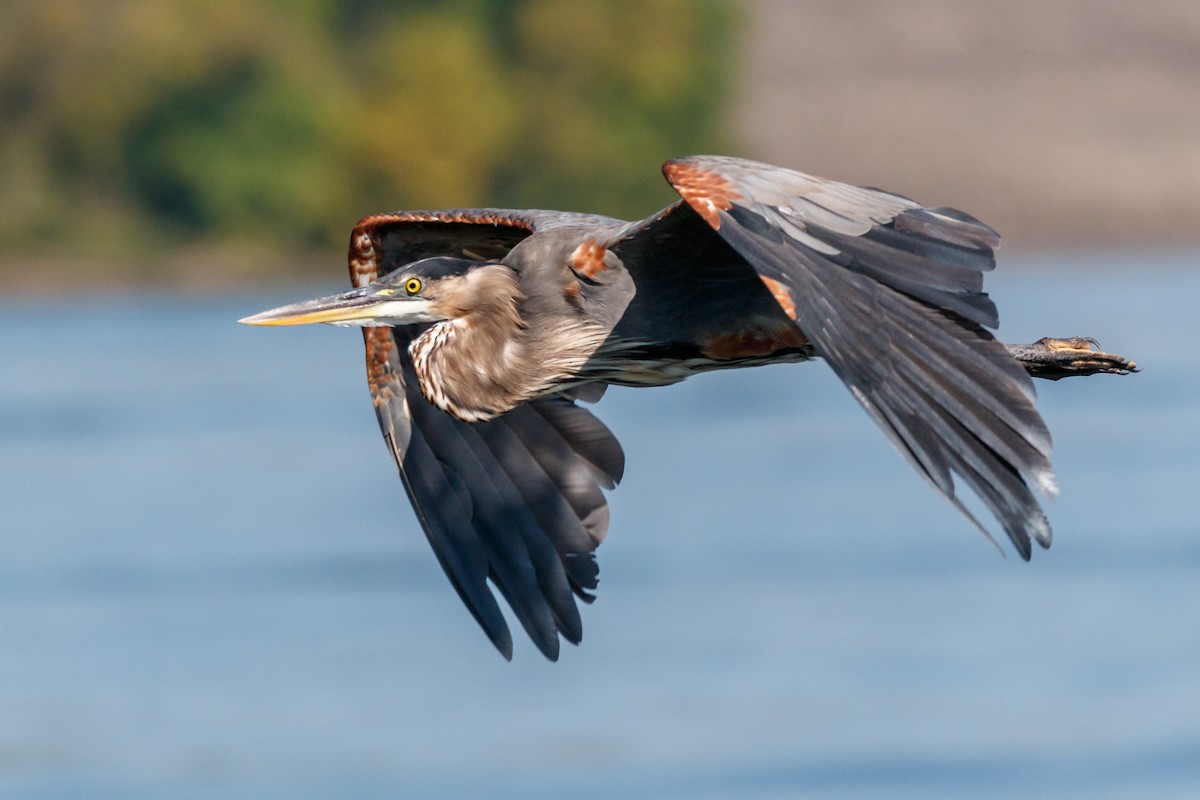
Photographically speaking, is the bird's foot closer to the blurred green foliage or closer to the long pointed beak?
the long pointed beak

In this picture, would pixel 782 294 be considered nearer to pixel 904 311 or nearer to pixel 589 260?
pixel 904 311

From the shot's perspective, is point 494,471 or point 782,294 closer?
point 782,294

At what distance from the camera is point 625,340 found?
7723mm

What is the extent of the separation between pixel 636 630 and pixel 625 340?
55.2 ft

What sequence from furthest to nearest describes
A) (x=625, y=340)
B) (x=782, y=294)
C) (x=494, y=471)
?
(x=494, y=471) → (x=625, y=340) → (x=782, y=294)

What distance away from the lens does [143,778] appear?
66.3 feet

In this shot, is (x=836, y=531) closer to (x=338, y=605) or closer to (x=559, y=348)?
(x=338, y=605)

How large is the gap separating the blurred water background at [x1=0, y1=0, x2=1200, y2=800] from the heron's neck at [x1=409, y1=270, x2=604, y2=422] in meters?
12.0

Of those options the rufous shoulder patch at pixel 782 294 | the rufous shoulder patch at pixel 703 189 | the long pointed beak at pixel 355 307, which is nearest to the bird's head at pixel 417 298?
the long pointed beak at pixel 355 307

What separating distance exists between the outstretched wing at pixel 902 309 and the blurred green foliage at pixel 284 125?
137 ft

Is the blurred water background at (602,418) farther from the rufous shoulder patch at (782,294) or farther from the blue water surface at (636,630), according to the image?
the rufous shoulder patch at (782,294)

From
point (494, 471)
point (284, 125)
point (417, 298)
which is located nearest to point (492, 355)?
point (417, 298)

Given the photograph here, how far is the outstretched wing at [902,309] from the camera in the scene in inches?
243

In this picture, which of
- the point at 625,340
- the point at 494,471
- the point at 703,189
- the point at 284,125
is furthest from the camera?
the point at 284,125
